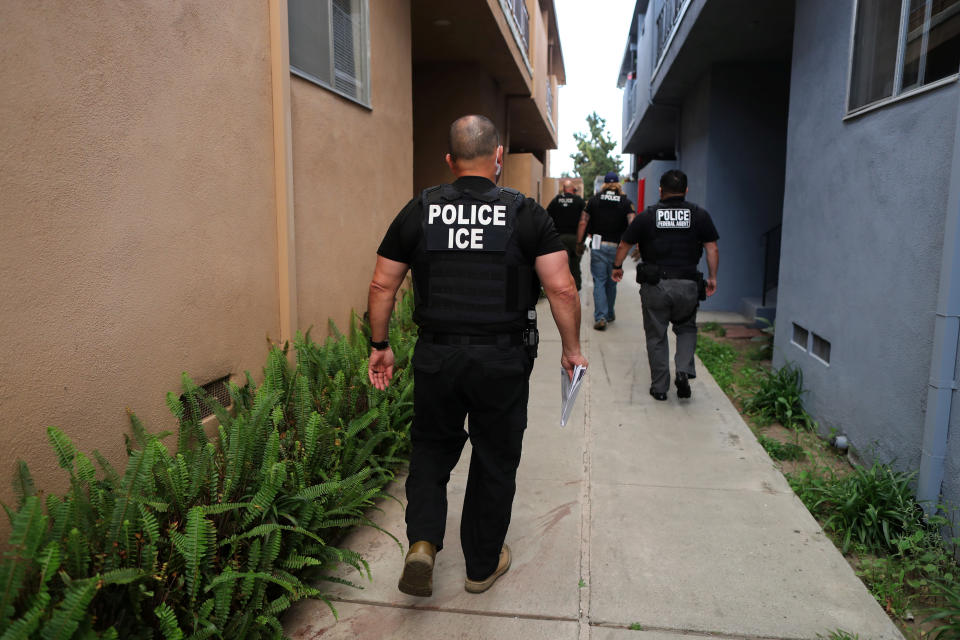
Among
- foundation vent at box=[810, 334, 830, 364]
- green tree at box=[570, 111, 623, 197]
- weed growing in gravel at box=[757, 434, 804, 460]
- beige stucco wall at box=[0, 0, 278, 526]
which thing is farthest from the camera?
green tree at box=[570, 111, 623, 197]

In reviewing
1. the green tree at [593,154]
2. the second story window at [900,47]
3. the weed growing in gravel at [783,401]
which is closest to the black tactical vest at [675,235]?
the weed growing in gravel at [783,401]

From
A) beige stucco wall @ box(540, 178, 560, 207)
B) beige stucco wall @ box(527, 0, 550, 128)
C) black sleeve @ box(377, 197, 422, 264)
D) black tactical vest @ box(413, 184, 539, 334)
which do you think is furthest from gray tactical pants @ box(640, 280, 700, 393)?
beige stucco wall @ box(540, 178, 560, 207)

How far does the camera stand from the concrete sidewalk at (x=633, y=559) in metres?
2.73

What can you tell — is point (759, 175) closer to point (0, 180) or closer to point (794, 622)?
point (794, 622)

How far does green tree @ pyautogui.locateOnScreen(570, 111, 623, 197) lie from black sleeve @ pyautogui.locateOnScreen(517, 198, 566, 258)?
5195 cm

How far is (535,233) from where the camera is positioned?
2.77 meters

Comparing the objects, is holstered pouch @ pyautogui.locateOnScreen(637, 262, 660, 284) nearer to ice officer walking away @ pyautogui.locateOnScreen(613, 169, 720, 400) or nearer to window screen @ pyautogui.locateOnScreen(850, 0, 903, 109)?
ice officer walking away @ pyautogui.locateOnScreen(613, 169, 720, 400)

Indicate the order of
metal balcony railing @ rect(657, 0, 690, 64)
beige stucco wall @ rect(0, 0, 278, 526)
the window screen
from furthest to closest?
metal balcony railing @ rect(657, 0, 690, 64) < the window screen < beige stucco wall @ rect(0, 0, 278, 526)

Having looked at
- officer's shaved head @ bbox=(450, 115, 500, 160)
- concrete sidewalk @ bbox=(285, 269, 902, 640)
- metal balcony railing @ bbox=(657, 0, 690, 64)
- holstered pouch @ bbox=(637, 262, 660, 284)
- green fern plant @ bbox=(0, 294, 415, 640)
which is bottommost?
concrete sidewalk @ bbox=(285, 269, 902, 640)

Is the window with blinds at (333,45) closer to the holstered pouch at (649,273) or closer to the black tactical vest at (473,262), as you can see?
the black tactical vest at (473,262)

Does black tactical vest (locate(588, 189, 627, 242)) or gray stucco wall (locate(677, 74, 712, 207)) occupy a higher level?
gray stucco wall (locate(677, 74, 712, 207))

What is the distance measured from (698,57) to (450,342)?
8.51 m

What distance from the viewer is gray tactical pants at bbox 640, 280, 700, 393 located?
5.54 metres

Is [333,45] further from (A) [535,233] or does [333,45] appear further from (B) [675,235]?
(A) [535,233]
